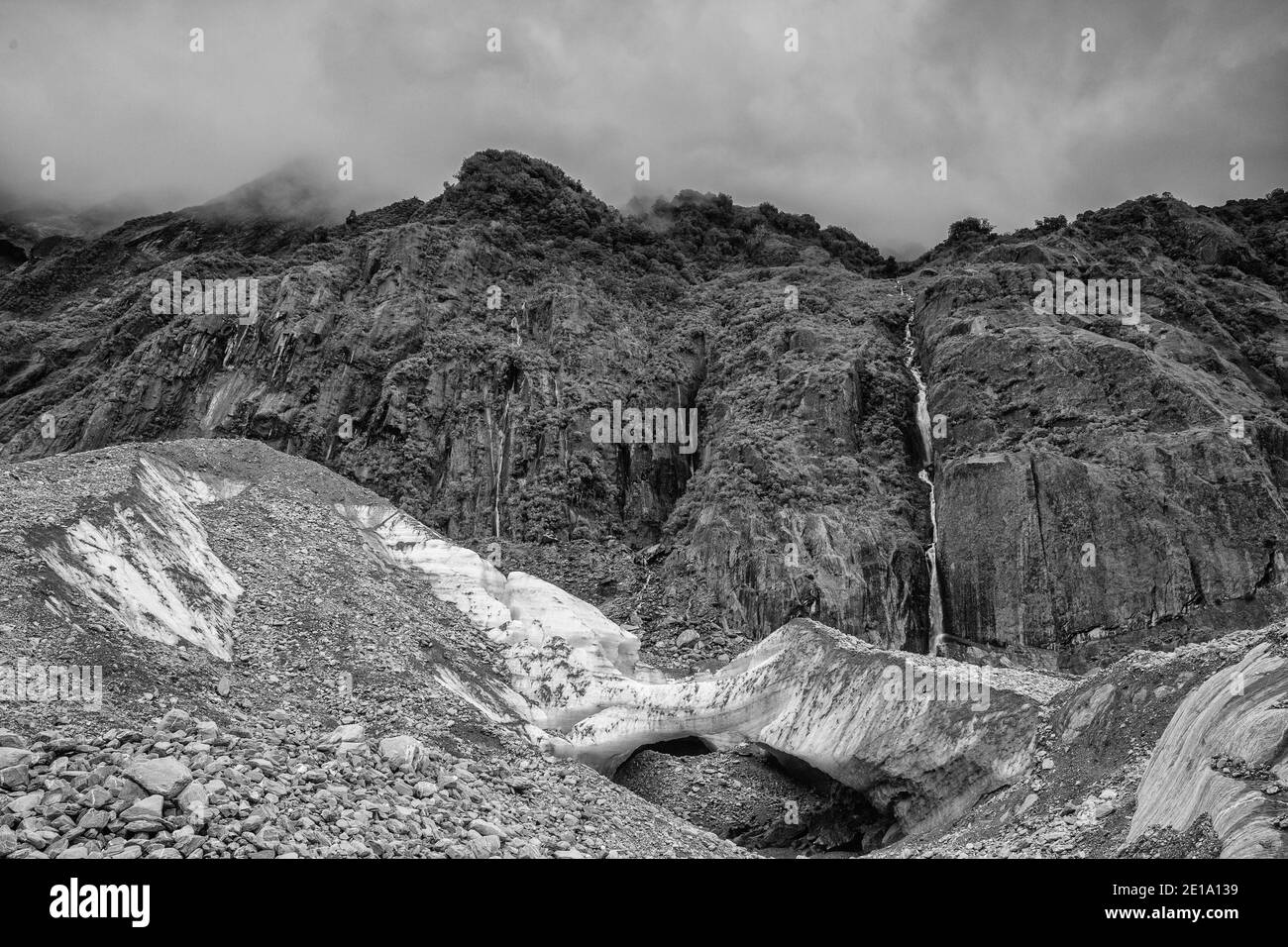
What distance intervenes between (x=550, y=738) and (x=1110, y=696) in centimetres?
1160

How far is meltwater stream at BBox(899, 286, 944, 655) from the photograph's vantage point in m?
37.5

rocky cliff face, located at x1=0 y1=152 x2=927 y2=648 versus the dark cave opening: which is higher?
rocky cliff face, located at x1=0 y1=152 x2=927 y2=648

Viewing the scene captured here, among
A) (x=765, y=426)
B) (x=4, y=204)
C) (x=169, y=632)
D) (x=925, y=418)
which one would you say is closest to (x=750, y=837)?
(x=169, y=632)

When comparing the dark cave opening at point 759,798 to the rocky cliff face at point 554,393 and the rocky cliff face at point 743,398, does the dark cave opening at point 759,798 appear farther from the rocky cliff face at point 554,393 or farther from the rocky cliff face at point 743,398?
the rocky cliff face at point 554,393

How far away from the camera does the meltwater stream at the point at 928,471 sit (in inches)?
1476

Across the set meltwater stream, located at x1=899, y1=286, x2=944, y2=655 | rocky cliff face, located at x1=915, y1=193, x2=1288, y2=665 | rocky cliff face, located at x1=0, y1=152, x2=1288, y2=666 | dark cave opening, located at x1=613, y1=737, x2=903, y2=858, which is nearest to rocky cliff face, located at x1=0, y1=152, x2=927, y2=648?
rocky cliff face, located at x1=0, y1=152, x2=1288, y2=666

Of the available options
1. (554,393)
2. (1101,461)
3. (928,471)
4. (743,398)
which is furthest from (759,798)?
(554,393)

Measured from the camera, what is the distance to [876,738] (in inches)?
674

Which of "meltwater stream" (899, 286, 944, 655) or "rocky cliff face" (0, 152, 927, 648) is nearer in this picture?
"meltwater stream" (899, 286, 944, 655)

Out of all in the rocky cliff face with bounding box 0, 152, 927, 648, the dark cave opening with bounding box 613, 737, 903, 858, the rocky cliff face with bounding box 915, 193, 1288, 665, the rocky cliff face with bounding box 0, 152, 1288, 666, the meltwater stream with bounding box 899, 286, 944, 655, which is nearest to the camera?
the dark cave opening with bounding box 613, 737, 903, 858

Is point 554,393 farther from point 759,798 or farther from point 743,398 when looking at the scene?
point 759,798

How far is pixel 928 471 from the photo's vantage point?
4322cm

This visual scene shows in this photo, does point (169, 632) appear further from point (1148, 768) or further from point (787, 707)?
point (1148, 768)

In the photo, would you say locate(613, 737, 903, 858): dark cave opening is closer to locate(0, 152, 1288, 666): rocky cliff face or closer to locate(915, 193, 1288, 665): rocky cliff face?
locate(0, 152, 1288, 666): rocky cliff face
